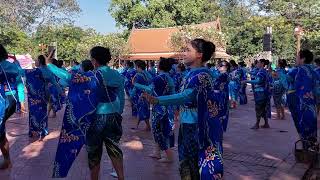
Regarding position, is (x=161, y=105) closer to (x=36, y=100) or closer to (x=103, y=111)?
(x=103, y=111)

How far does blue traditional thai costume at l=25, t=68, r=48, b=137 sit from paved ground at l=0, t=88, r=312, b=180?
0.94 feet

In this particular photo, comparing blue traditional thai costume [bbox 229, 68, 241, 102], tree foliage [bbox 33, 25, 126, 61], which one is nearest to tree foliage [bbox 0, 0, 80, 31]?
tree foliage [bbox 33, 25, 126, 61]

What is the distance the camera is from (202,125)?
4.00 metres

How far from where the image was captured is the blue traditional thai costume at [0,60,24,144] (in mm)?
6117

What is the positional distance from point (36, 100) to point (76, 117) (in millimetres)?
3941

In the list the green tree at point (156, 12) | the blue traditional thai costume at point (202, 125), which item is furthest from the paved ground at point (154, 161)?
the green tree at point (156, 12)

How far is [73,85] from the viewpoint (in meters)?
5.06

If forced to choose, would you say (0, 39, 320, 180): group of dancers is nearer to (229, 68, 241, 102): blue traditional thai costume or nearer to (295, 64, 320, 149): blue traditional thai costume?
(295, 64, 320, 149): blue traditional thai costume

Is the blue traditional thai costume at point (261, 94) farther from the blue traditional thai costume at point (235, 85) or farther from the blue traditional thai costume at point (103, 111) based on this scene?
the blue traditional thai costume at point (103, 111)

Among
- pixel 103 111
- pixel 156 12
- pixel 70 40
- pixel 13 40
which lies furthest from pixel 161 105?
pixel 70 40

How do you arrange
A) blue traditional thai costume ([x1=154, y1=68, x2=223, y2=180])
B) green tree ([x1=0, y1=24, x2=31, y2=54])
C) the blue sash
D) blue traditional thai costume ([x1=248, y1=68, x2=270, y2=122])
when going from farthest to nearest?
green tree ([x1=0, y1=24, x2=31, y2=54]), blue traditional thai costume ([x1=248, y1=68, x2=270, y2=122]), the blue sash, blue traditional thai costume ([x1=154, y1=68, x2=223, y2=180])

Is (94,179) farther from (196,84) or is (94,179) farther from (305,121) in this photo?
(305,121)

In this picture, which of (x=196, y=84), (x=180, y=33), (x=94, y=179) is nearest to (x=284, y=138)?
(x=94, y=179)

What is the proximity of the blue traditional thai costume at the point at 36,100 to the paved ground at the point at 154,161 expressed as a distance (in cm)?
29
